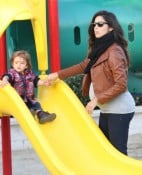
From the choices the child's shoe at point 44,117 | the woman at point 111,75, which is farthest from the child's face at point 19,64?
the woman at point 111,75

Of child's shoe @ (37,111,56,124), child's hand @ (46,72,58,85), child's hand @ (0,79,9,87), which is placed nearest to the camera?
child's hand @ (0,79,9,87)

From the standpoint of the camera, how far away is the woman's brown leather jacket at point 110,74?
4.31 m

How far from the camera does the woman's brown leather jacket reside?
14.1 ft

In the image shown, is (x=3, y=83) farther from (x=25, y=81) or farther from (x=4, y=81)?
(x=25, y=81)

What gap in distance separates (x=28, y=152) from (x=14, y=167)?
2.25ft

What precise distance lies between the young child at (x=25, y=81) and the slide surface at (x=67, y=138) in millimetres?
116

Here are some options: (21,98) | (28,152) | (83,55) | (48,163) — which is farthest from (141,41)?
(48,163)

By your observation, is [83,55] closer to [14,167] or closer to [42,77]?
[14,167]

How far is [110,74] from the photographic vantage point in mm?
4391

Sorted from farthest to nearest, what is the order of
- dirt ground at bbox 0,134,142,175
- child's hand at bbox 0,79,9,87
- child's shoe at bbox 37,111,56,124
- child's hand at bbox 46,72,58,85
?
dirt ground at bbox 0,134,142,175 < child's hand at bbox 46,72,58,85 < child's shoe at bbox 37,111,56,124 < child's hand at bbox 0,79,9,87

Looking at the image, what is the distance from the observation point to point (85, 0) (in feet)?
24.6

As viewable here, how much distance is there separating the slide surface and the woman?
0.53 ft

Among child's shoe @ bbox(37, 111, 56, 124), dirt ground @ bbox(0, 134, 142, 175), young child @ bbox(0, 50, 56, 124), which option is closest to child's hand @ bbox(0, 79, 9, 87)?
young child @ bbox(0, 50, 56, 124)

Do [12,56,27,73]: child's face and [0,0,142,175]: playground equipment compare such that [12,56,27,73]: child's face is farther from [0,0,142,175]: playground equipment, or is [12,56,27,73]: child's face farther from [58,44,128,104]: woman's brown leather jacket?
[58,44,128,104]: woman's brown leather jacket
